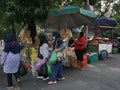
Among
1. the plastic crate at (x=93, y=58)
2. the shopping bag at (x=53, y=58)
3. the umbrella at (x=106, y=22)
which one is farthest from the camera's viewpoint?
the umbrella at (x=106, y=22)

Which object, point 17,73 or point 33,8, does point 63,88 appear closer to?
point 17,73

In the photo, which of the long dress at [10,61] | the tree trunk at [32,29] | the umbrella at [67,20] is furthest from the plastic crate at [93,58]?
the long dress at [10,61]

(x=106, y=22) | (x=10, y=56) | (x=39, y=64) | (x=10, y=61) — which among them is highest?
(x=106, y=22)

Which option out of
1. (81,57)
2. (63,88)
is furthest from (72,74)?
(63,88)

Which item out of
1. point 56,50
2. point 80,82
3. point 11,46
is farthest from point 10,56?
point 80,82

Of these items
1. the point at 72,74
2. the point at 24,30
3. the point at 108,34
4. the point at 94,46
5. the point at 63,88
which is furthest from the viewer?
the point at 108,34

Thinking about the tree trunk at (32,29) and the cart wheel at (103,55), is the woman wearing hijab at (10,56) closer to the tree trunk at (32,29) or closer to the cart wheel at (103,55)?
the tree trunk at (32,29)

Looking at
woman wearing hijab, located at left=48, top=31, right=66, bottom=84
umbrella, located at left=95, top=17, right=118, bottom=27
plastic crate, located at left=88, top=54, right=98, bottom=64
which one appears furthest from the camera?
umbrella, located at left=95, top=17, right=118, bottom=27

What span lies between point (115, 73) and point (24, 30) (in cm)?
453

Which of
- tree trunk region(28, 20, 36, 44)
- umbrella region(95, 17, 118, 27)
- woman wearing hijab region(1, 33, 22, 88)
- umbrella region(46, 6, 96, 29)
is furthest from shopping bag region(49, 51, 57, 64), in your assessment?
umbrella region(95, 17, 118, 27)

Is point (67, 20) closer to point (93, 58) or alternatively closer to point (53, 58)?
point (93, 58)

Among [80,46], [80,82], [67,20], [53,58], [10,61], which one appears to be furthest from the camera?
[67,20]

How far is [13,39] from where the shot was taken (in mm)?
7504

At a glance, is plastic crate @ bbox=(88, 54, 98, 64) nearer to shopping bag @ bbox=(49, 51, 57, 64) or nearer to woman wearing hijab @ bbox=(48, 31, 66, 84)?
woman wearing hijab @ bbox=(48, 31, 66, 84)
